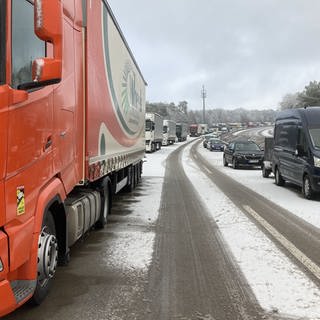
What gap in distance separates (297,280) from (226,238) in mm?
2510

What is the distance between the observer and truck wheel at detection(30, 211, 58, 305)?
4871 mm

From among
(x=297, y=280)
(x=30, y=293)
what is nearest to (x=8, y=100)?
(x=30, y=293)

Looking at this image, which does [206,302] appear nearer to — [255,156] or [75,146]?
[75,146]

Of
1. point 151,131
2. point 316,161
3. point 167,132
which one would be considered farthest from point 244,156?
point 167,132

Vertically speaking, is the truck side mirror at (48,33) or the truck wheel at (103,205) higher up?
the truck side mirror at (48,33)

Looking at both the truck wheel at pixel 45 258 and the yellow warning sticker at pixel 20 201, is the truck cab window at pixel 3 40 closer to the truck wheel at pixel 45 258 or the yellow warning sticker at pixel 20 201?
the yellow warning sticker at pixel 20 201

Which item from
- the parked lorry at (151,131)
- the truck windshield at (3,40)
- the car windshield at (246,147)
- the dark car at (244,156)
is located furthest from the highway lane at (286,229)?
the parked lorry at (151,131)

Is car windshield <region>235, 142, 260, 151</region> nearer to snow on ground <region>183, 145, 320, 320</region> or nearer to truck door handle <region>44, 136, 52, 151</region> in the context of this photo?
snow on ground <region>183, 145, 320, 320</region>

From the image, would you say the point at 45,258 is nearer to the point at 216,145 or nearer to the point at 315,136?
the point at 315,136

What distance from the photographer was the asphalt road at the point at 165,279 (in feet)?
16.0

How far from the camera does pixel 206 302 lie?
5180 millimetres

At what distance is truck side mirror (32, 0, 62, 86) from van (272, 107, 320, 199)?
10.5 metres

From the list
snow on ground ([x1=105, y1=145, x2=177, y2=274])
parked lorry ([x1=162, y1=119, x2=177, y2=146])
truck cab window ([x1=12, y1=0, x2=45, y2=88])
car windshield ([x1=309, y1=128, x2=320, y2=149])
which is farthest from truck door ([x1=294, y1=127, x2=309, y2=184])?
parked lorry ([x1=162, y1=119, x2=177, y2=146])

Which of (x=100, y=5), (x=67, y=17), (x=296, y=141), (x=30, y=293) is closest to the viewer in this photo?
(x=30, y=293)
